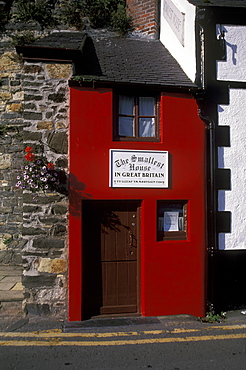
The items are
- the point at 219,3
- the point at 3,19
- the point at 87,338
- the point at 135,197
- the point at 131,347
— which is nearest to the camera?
the point at 131,347

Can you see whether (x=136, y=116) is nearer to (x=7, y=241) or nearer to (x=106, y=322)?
(x=106, y=322)

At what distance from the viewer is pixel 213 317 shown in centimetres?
574

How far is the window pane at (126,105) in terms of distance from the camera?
20.2 ft

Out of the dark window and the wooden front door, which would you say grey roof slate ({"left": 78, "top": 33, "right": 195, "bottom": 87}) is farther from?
the wooden front door

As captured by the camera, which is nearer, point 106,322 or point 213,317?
point 106,322

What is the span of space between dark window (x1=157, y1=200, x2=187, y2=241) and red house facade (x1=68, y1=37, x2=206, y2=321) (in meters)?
0.02

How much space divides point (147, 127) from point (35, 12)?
5123 millimetres

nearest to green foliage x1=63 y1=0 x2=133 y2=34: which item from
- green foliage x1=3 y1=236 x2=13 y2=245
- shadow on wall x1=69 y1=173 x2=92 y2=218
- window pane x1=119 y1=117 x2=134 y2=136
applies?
window pane x1=119 y1=117 x2=134 y2=136

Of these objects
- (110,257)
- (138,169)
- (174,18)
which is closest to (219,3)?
(174,18)

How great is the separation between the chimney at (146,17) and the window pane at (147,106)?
318 cm

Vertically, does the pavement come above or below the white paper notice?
below

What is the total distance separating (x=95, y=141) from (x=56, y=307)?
3120 mm

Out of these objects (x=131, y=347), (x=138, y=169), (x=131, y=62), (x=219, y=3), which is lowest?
(x=131, y=347)

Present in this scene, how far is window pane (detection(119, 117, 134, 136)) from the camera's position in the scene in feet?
20.0
